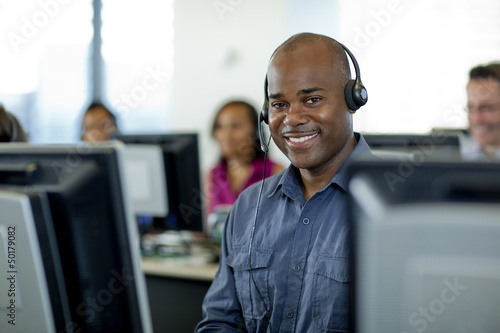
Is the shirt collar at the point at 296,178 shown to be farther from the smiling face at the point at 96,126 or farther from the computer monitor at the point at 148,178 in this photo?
the smiling face at the point at 96,126

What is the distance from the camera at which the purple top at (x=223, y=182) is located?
113 inches

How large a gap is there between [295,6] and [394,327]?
151 inches

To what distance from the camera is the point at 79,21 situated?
4.72m

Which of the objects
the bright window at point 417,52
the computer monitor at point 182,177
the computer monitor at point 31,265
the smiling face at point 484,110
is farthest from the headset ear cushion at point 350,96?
the bright window at point 417,52

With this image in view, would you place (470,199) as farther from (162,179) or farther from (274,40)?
(274,40)

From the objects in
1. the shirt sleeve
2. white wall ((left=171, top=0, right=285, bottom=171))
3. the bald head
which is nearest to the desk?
the shirt sleeve

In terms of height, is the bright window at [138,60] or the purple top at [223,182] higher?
the bright window at [138,60]

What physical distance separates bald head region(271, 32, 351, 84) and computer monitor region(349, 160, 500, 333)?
2.46ft

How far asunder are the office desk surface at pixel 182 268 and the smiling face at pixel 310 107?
34.5 inches

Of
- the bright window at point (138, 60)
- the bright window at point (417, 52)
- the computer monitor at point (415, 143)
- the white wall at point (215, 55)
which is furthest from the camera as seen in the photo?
the bright window at point (138, 60)

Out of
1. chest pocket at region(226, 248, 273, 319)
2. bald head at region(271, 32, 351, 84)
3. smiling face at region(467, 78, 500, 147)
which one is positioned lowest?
chest pocket at region(226, 248, 273, 319)

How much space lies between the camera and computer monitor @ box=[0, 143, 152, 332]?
2.72 feet

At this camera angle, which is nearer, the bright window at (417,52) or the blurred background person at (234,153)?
the blurred background person at (234,153)

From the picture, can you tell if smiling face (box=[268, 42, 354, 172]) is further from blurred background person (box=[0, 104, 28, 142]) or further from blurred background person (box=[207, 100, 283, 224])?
blurred background person (box=[207, 100, 283, 224])
